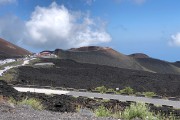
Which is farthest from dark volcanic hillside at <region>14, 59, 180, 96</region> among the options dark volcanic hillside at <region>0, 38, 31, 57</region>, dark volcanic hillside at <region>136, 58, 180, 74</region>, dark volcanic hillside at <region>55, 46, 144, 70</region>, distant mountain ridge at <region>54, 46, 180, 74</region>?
dark volcanic hillside at <region>0, 38, 31, 57</region>

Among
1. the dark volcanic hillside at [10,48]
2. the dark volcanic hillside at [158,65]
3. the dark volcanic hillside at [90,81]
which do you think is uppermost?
the dark volcanic hillside at [10,48]

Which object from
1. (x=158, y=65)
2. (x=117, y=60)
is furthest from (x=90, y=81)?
(x=158, y=65)

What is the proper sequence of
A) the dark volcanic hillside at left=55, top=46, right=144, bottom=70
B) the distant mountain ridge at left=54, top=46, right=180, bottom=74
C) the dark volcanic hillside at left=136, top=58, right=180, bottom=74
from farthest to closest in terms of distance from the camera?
the dark volcanic hillside at left=136, top=58, right=180, bottom=74, the distant mountain ridge at left=54, top=46, right=180, bottom=74, the dark volcanic hillside at left=55, top=46, right=144, bottom=70

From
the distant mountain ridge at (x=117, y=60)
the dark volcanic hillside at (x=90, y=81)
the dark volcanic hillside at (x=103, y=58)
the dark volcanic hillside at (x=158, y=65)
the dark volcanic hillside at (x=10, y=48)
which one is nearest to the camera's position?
the dark volcanic hillside at (x=90, y=81)

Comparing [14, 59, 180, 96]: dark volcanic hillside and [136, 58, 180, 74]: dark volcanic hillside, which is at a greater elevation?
[136, 58, 180, 74]: dark volcanic hillside

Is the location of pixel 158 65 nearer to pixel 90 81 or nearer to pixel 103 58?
pixel 103 58

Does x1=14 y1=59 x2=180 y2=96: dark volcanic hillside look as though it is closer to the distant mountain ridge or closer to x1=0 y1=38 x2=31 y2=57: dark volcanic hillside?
the distant mountain ridge

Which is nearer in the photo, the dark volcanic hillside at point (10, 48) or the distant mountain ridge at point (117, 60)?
the distant mountain ridge at point (117, 60)

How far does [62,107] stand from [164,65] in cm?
9381

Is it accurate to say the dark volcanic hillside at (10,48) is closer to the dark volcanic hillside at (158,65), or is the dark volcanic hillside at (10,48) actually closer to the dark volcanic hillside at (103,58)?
the dark volcanic hillside at (103,58)

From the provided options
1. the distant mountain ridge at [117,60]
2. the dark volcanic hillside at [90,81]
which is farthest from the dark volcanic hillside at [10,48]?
the dark volcanic hillside at [90,81]

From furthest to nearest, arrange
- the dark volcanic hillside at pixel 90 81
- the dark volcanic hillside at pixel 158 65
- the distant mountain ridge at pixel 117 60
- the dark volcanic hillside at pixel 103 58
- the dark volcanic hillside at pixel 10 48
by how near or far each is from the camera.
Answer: the dark volcanic hillside at pixel 10 48 < the dark volcanic hillside at pixel 158 65 < the distant mountain ridge at pixel 117 60 < the dark volcanic hillside at pixel 103 58 < the dark volcanic hillside at pixel 90 81

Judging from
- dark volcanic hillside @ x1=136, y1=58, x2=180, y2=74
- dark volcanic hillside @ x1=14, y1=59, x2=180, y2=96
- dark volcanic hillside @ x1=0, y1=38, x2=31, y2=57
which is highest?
dark volcanic hillside @ x1=0, y1=38, x2=31, y2=57

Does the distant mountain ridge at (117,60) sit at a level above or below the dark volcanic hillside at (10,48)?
below
